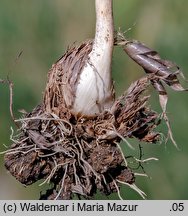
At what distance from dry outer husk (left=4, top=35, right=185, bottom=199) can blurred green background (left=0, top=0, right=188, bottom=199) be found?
87 centimetres

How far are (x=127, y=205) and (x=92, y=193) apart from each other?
0.27 m

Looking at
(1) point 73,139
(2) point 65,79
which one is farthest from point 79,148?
(2) point 65,79

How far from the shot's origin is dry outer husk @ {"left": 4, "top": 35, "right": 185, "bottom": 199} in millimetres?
1505

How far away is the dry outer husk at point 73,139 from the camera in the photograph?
1.50 metres

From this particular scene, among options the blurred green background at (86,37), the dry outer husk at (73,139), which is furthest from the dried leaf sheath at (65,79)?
the blurred green background at (86,37)

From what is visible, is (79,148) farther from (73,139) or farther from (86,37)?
(86,37)

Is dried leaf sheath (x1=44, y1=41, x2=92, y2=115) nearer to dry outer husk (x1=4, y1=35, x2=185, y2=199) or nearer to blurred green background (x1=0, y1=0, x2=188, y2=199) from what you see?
dry outer husk (x1=4, y1=35, x2=185, y2=199)

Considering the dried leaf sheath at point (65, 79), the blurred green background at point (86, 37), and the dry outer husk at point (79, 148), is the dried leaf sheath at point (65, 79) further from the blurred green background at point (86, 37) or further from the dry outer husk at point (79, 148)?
the blurred green background at point (86, 37)

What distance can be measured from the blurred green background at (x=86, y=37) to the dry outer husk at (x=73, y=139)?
2.85ft

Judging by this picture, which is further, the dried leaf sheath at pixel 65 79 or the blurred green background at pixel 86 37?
the blurred green background at pixel 86 37

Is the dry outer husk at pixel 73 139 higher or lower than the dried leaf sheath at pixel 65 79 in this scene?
lower

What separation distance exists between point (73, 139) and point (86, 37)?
95 centimetres

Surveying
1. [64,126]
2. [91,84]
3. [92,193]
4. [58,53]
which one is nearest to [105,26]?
[91,84]

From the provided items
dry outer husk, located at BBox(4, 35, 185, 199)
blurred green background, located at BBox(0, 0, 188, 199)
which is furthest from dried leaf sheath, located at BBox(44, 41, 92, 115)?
blurred green background, located at BBox(0, 0, 188, 199)
